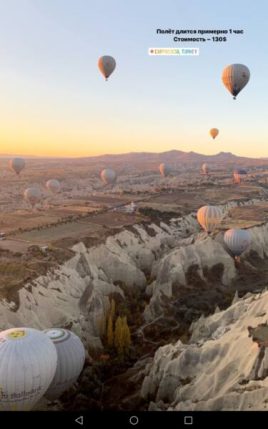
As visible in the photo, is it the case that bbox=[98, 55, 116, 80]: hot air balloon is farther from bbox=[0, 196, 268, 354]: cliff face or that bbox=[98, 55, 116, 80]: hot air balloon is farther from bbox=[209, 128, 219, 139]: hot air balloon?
bbox=[209, 128, 219, 139]: hot air balloon

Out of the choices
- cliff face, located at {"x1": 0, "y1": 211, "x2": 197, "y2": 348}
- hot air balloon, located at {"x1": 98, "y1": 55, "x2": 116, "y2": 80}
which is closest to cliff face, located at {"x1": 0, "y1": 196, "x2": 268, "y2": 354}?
cliff face, located at {"x1": 0, "y1": 211, "x2": 197, "y2": 348}

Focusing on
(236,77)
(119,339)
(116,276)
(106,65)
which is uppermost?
(106,65)

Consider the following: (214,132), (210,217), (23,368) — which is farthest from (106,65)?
(214,132)

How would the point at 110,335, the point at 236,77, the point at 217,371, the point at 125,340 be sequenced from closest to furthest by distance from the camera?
1. the point at 217,371
2. the point at 125,340
3. the point at 110,335
4. the point at 236,77

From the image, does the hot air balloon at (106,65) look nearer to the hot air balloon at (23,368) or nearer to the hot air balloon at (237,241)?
the hot air balloon at (237,241)

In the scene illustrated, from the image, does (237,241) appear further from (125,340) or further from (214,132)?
(214,132)

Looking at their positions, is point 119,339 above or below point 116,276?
below
